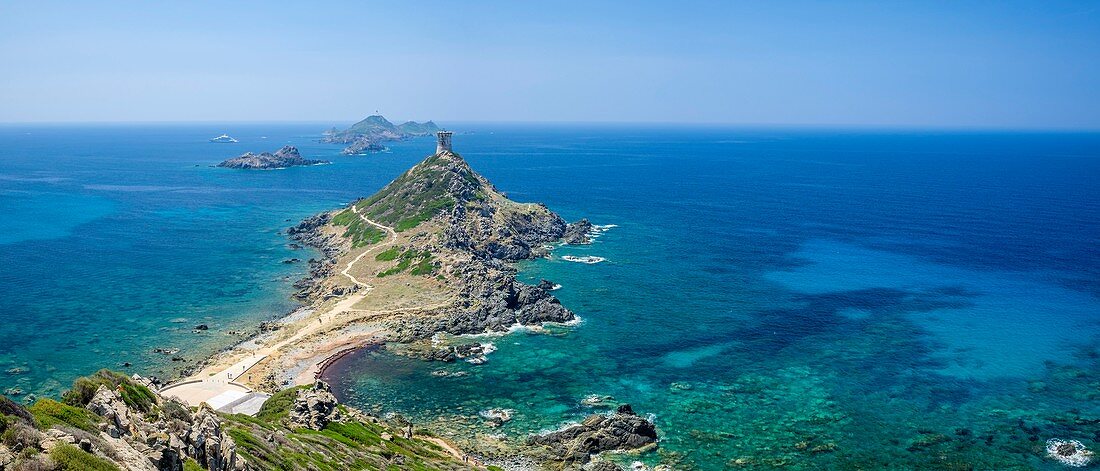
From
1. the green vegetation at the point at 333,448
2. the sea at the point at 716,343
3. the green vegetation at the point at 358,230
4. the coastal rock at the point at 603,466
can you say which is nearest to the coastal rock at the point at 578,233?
the sea at the point at 716,343

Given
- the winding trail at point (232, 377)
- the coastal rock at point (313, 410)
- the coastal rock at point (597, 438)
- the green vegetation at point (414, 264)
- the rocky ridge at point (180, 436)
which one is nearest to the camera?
the rocky ridge at point (180, 436)

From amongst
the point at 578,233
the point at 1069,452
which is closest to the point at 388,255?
the point at 578,233

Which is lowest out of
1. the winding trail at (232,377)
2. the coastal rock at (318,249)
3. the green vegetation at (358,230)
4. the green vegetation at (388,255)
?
the winding trail at (232,377)

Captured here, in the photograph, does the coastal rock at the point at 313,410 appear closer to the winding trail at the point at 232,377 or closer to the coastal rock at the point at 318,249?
the winding trail at the point at 232,377

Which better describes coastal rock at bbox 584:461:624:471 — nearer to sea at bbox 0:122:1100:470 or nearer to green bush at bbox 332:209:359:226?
sea at bbox 0:122:1100:470

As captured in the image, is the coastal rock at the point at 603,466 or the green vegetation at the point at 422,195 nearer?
the coastal rock at the point at 603,466

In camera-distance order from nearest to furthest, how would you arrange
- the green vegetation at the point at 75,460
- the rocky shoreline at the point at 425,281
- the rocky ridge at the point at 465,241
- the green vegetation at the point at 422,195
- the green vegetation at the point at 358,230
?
the green vegetation at the point at 75,460 < the rocky shoreline at the point at 425,281 < the rocky ridge at the point at 465,241 < the green vegetation at the point at 358,230 < the green vegetation at the point at 422,195

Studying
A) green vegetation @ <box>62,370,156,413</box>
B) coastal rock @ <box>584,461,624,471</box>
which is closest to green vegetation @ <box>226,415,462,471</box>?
green vegetation @ <box>62,370,156,413</box>
